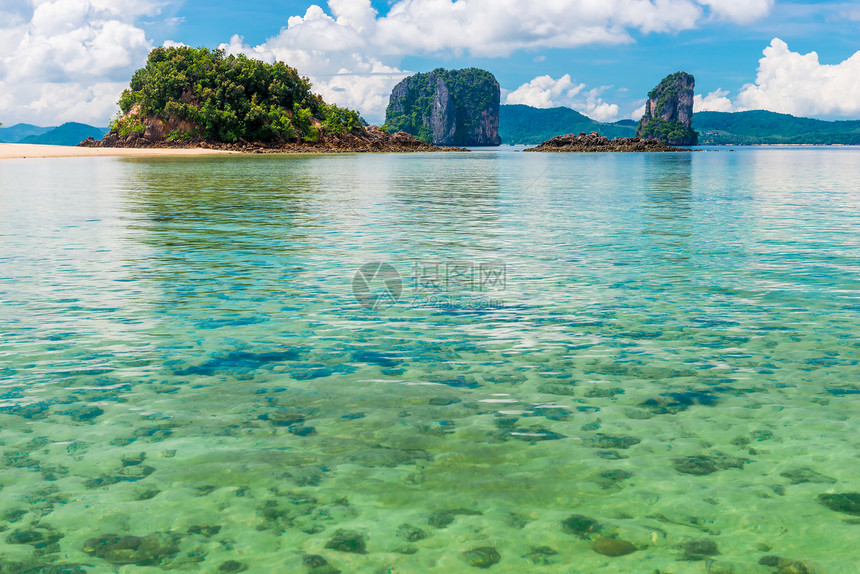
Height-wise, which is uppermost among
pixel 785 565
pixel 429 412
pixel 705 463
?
pixel 429 412

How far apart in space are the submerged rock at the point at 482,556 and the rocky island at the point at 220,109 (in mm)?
128745

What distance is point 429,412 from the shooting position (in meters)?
6.59

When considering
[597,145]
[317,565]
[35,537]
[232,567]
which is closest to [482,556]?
[317,565]

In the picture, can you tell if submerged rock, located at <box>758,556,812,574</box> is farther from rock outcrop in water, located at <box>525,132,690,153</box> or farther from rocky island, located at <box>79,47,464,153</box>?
rock outcrop in water, located at <box>525,132,690,153</box>

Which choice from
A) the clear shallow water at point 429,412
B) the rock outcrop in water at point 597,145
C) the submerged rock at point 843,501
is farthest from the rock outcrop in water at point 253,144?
the submerged rock at point 843,501

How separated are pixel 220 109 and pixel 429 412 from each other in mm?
137314

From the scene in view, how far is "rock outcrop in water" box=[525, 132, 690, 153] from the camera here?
542 ft

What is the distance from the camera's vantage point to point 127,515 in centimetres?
481

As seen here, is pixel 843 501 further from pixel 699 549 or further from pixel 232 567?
pixel 232 567

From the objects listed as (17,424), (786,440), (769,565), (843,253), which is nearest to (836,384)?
(786,440)

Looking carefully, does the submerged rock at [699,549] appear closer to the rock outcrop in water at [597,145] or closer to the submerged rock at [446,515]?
the submerged rock at [446,515]

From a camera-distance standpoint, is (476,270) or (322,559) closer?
(322,559)

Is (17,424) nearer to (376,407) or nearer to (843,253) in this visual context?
(376,407)

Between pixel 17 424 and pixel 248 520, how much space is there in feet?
10.4
